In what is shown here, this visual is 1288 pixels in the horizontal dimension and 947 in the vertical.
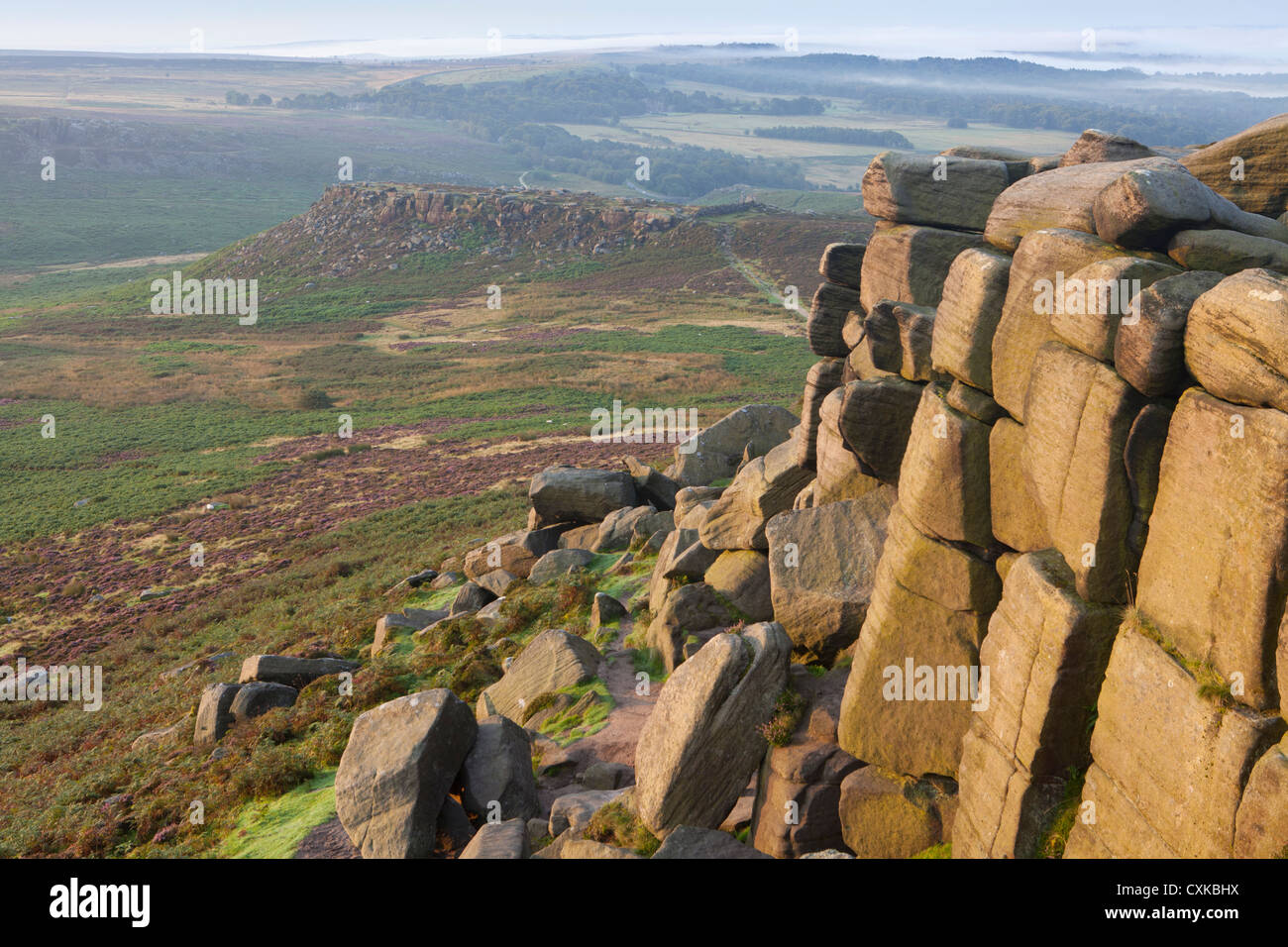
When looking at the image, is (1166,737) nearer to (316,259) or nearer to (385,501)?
(385,501)

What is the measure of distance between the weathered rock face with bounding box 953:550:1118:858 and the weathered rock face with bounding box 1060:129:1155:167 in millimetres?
7055

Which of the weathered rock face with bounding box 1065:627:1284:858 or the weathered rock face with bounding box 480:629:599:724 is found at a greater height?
the weathered rock face with bounding box 1065:627:1284:858

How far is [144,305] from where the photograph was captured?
126188mm

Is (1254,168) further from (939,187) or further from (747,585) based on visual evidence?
(747,585)

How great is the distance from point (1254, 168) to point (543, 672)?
16.6 meters

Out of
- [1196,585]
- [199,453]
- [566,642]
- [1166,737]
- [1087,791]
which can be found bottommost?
[199,453]

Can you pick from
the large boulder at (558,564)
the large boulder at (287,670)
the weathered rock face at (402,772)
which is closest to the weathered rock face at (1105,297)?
the weathered rock face at (402,772)

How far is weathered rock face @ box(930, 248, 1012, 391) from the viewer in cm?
1345

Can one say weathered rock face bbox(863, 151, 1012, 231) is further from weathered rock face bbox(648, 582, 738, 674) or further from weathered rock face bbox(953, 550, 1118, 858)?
weathered rock face bbox(648, 582, 738, 674)

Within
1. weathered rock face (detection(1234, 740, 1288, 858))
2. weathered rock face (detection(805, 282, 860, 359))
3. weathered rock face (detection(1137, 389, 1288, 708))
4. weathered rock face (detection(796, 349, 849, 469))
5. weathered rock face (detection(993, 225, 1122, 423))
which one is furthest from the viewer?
weathered rock face (detection(796, 349, 849, 469))

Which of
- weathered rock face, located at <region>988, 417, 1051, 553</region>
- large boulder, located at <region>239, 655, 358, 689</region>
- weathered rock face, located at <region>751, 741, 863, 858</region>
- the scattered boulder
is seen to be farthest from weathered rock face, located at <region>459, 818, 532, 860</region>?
large boulder, located at <region>239, 655, 358, 689</region>

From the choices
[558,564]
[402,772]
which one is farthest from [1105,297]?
[558,564]

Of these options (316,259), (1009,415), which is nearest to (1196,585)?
(1009,415)

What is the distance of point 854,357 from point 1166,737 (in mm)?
11100
